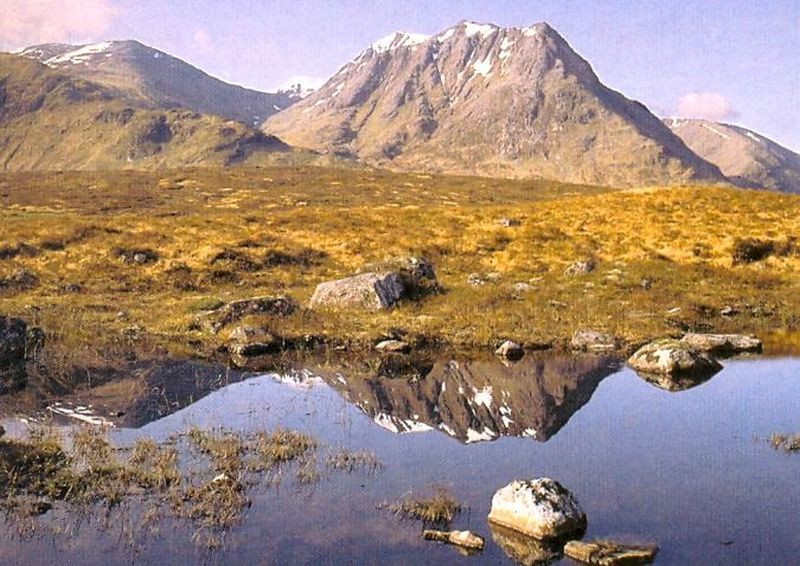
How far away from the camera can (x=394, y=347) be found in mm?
25234

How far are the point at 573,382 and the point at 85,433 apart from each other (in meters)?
13.3

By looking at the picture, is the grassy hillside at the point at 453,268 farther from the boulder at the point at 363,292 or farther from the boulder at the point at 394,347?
the boulder at the point at 363,292

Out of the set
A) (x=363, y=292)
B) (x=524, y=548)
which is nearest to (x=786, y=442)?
(x=524, y=548)

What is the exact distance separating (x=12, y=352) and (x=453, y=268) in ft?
89.5

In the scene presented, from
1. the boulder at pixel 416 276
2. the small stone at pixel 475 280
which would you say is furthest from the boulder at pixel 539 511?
the small stone at pixel 475 280

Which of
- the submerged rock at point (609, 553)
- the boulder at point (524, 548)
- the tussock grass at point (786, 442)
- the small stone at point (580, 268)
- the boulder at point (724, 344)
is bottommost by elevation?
the boulder at point (524, 548)

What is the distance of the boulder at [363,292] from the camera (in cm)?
3161

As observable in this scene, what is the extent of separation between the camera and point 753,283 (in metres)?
38.6

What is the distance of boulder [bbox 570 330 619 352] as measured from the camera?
25.1 meters

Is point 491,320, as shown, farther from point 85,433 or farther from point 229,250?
point 229,250

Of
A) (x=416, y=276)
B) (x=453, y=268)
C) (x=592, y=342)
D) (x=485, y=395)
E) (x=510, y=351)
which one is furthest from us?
(x=453, y=268)

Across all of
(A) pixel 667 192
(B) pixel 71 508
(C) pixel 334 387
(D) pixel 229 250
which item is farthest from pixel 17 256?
(A) pixel 667 192

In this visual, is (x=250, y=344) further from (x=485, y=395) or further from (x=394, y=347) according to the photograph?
(x=485, y=395)

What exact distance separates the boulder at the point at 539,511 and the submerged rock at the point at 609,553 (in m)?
0.44
